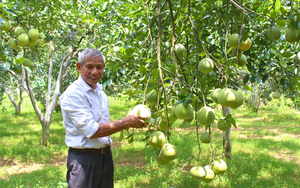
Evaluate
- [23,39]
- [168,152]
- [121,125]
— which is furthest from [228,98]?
[23,39]

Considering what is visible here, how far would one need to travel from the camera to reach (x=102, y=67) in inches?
63.9

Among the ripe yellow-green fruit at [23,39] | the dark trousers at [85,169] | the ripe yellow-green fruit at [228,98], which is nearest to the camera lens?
the ripe yellow-green fruit at [228,98]

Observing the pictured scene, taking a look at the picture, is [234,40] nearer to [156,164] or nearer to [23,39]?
[23,39]

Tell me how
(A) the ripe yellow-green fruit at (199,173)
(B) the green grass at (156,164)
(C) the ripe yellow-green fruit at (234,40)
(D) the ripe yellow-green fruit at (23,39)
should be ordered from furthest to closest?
(B) the green grass at (156,164) → (D) the ripe yellow-green fruit at (23,39) → (C) the ripe yellow-green fruit at (234,40) → (A) the ripe yellow-green fruit at (199,173)

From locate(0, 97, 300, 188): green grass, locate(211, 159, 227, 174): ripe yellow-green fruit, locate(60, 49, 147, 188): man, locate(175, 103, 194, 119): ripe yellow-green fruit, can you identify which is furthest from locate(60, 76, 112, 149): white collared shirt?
locate(0, 97, 300, 188): green grass

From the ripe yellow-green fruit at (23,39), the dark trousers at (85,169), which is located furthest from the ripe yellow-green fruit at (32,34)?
the dark trousers at (85,169)

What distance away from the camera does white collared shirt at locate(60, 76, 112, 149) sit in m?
1.42

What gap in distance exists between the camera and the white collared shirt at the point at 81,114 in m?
1.42

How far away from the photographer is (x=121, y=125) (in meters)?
1.29

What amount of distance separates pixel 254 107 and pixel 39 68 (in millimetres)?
10525

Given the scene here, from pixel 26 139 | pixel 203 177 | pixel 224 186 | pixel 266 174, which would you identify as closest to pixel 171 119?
pixel 203 177

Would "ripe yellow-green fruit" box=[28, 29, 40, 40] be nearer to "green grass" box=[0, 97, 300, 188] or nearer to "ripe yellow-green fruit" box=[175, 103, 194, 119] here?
"green grass" box=[0, 97, 300, 188]

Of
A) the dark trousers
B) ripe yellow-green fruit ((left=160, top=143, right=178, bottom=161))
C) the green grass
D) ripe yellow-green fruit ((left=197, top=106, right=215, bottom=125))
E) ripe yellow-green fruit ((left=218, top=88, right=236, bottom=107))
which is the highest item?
ripe yellow-green fruit ((left=218, top=88, right=236, bottom=107))

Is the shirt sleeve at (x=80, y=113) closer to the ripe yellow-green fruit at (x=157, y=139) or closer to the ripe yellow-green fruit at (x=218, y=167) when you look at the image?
the ripe yellow-green fruit at (x=157, y=139)
